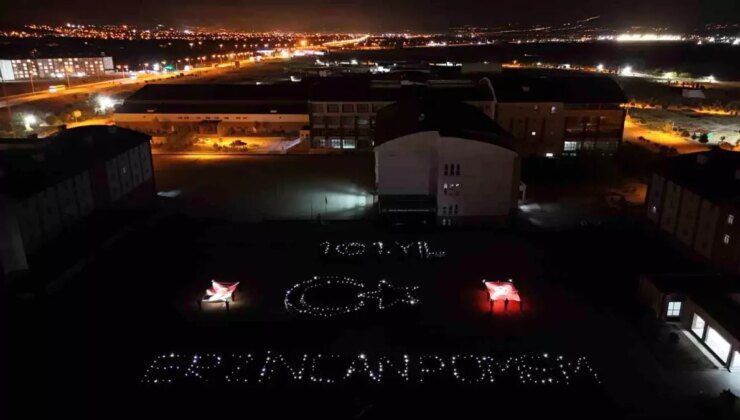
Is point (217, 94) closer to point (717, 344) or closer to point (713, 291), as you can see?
point (713, 291)

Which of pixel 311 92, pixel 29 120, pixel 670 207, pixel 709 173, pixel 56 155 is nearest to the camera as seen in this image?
pixel 709 173

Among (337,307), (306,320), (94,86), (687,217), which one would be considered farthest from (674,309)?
(94,86)

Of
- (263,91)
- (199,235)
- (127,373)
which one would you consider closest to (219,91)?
(263,91)

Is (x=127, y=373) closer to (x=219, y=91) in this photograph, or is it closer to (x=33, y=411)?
(x=33, y=411)

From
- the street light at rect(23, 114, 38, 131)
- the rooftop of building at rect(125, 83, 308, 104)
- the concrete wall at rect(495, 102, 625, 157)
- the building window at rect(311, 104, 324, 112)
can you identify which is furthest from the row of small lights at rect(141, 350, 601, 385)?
the street light at rect(23, 114, 38, 131)

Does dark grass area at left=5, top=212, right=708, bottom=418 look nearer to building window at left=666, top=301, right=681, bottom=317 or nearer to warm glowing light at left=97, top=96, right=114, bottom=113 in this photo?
building window at left=666, top=301, right=681, bottom=317

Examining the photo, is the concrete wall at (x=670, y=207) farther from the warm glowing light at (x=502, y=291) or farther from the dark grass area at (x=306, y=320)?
the warm glowing light at (x=502, y=291)

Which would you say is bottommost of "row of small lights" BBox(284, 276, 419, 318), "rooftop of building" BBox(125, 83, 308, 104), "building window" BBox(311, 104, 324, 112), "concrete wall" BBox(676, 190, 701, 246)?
"row of small lights" BBox(284, 276, 419, 318)
